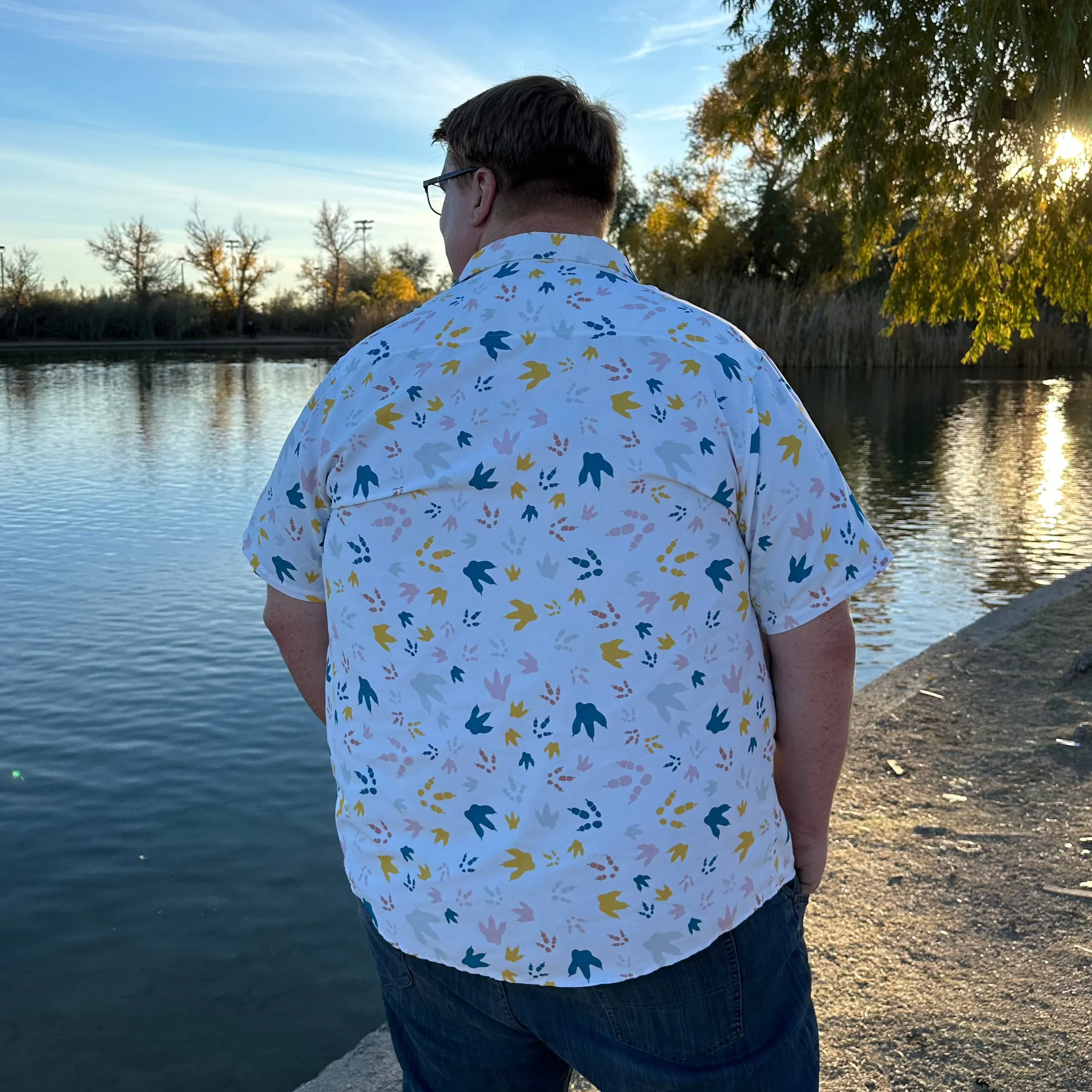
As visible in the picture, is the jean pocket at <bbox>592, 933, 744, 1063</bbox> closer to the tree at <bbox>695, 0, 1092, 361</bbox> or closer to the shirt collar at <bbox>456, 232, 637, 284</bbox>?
the shirt collar at <bbox>456, 232, 637, 284</bbox>

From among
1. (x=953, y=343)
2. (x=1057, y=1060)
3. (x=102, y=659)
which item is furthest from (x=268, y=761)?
(x=953, y=343)

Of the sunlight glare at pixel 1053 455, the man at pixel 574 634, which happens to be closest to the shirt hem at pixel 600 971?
the man at pixel 574 634

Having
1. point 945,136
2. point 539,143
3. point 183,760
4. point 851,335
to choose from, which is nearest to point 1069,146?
point 945,136

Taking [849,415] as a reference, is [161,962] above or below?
below

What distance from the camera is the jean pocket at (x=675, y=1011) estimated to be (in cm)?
126

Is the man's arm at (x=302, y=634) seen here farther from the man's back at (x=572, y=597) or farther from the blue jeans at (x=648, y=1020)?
the blue jeans at (x=648, y=1020)

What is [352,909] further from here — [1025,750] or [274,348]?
[274,348]

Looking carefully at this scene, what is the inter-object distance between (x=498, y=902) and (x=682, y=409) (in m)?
0.57

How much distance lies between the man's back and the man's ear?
0.09 meters

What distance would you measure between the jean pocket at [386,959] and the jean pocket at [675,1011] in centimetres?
24

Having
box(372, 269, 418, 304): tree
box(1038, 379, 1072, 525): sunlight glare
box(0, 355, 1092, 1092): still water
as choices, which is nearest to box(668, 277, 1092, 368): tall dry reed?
box(1038, 379, 1072, 525): sunlight glare

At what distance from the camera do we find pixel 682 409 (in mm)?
1229

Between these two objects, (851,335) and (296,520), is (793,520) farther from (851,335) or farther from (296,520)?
(851,335)

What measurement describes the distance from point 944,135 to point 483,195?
19.0ft
